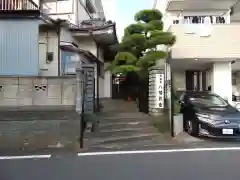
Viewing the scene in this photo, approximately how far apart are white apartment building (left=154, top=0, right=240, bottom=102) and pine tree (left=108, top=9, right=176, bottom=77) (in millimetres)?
1256

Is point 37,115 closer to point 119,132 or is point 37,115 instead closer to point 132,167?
point 119,132

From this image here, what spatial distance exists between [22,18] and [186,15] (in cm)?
1005

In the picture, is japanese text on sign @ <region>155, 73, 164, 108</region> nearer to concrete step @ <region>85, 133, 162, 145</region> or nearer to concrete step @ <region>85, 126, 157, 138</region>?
concrete step @ <region>85, 126, 157, 138</region>

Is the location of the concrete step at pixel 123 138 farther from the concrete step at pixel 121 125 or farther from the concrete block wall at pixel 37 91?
the concrete block wall at pixel 37 91

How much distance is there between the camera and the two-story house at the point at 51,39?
14086 mm

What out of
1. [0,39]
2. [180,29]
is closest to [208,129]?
[180,29]

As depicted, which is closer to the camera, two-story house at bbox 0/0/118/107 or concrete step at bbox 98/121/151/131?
concrete step at bbox 98/121/151/131

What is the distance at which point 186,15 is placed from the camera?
67.9ft

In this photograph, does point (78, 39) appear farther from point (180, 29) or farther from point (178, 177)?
point (178, 177)

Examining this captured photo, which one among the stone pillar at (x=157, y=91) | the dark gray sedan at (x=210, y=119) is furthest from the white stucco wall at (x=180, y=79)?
the stone pillar at (x=157, y=91)

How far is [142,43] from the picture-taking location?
17141mm

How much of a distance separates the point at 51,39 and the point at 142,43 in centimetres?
449

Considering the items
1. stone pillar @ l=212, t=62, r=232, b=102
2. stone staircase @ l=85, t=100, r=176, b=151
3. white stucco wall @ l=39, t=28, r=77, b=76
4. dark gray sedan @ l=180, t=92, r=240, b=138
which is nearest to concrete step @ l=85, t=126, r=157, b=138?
stone staircase @ l=85, t=100, r=176, b=151

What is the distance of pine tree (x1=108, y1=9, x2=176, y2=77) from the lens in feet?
54.1
